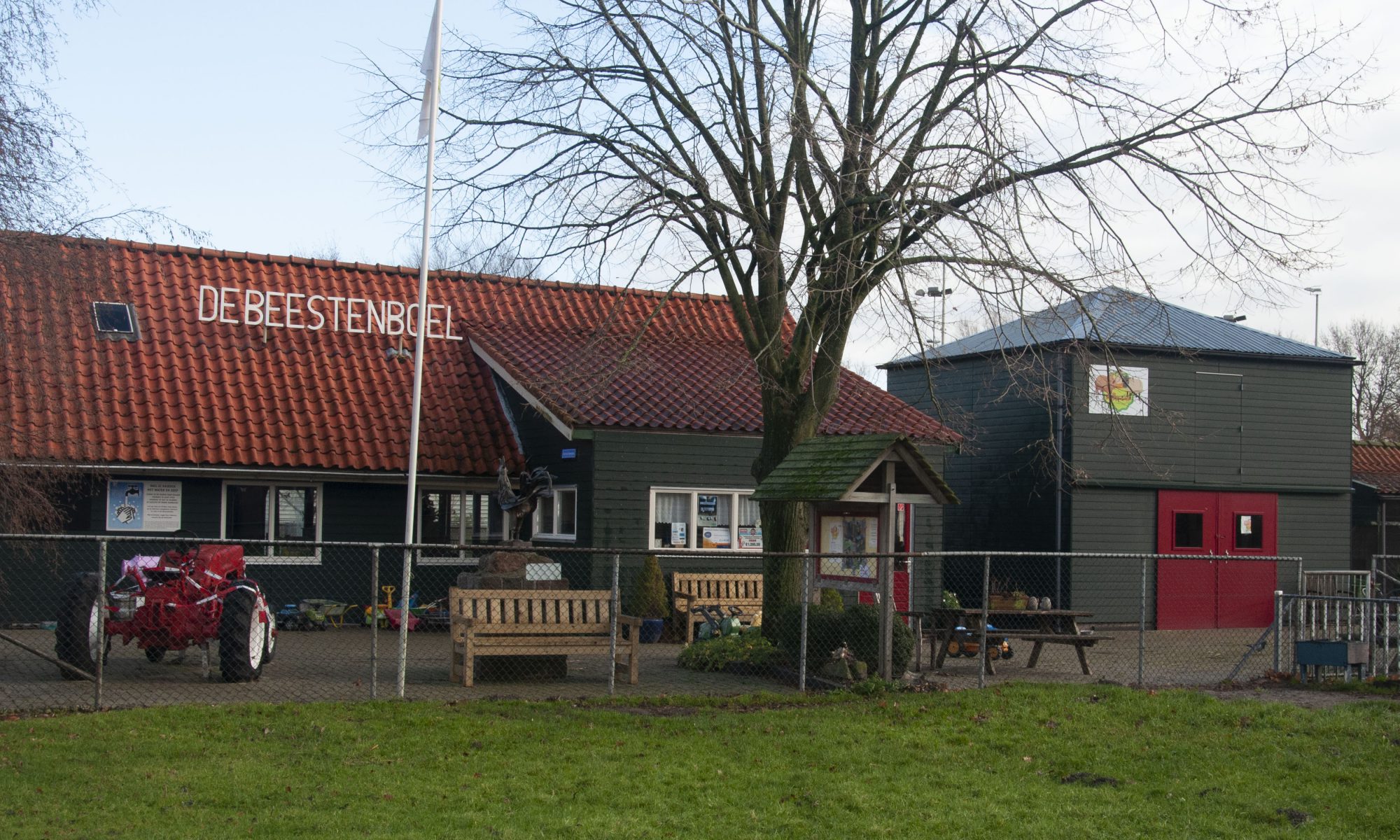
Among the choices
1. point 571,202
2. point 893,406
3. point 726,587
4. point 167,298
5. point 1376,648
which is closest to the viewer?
point 1376,648

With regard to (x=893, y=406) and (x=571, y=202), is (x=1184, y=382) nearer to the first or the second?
(x=893, y=406)

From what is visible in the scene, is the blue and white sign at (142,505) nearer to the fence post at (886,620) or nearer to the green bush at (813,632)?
the green bush at (813,632)

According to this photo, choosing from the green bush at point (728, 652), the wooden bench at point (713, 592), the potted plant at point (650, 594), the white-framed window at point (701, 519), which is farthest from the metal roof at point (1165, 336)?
the green bush at point (728, 652)

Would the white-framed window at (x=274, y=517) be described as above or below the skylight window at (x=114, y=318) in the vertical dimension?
below

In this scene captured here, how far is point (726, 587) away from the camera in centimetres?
1956

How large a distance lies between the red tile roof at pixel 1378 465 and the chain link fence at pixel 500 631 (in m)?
11.9

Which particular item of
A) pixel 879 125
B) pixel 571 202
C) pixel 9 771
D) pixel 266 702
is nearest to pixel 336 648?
pixel 266 702

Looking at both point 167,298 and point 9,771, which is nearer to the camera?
point 9,771

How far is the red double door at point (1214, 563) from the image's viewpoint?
23.5 metres

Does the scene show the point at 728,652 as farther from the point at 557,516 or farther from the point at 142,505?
the point at 142,505

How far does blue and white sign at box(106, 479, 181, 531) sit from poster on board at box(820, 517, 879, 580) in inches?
395

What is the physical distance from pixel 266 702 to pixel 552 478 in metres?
9.33

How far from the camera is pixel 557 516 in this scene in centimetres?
2075

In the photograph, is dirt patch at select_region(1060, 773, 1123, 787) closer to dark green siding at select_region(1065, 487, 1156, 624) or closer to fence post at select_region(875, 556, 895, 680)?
fence post at select_region(875, 556, 895, 680)
